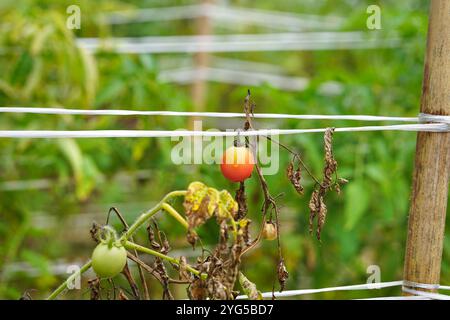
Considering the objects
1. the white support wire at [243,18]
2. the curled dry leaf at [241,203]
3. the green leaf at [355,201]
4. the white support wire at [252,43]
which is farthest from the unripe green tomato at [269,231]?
the white support wire at [243,18]

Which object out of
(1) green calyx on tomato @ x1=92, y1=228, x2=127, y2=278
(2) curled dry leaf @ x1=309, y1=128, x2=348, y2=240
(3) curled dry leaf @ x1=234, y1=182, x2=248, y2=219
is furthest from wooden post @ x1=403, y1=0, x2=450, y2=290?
(1) green calyx on tomato @ x1=92, y1=228, x2=127, y2=278

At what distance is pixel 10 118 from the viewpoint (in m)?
2.33

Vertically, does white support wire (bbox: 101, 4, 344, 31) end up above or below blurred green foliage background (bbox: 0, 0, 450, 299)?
above

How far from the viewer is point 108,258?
95 cm

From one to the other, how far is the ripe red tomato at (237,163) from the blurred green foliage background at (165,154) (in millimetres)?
777

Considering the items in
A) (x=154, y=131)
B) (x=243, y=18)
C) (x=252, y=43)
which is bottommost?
(x=154, y=131)

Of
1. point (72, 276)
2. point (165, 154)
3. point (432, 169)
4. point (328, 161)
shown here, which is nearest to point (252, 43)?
point (165, 154)

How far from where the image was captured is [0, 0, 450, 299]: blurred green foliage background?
6.64 ft

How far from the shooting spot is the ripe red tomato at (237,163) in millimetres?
1022

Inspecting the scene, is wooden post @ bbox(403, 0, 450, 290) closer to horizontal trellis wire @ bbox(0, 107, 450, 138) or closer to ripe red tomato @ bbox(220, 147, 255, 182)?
horizontal trellis wire @ bbox(0, 107, 450, 138)

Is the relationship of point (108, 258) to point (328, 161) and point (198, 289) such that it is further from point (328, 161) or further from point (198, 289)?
point (328, 161)

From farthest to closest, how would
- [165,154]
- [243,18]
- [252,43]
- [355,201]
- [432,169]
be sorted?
[243,18], [252,43], [165,154], [355,201], [432,169]

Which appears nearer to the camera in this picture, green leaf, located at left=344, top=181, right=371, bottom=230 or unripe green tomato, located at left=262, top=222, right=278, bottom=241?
unripe green tomato, located at left=262, top=222, right=278, bottom=241
